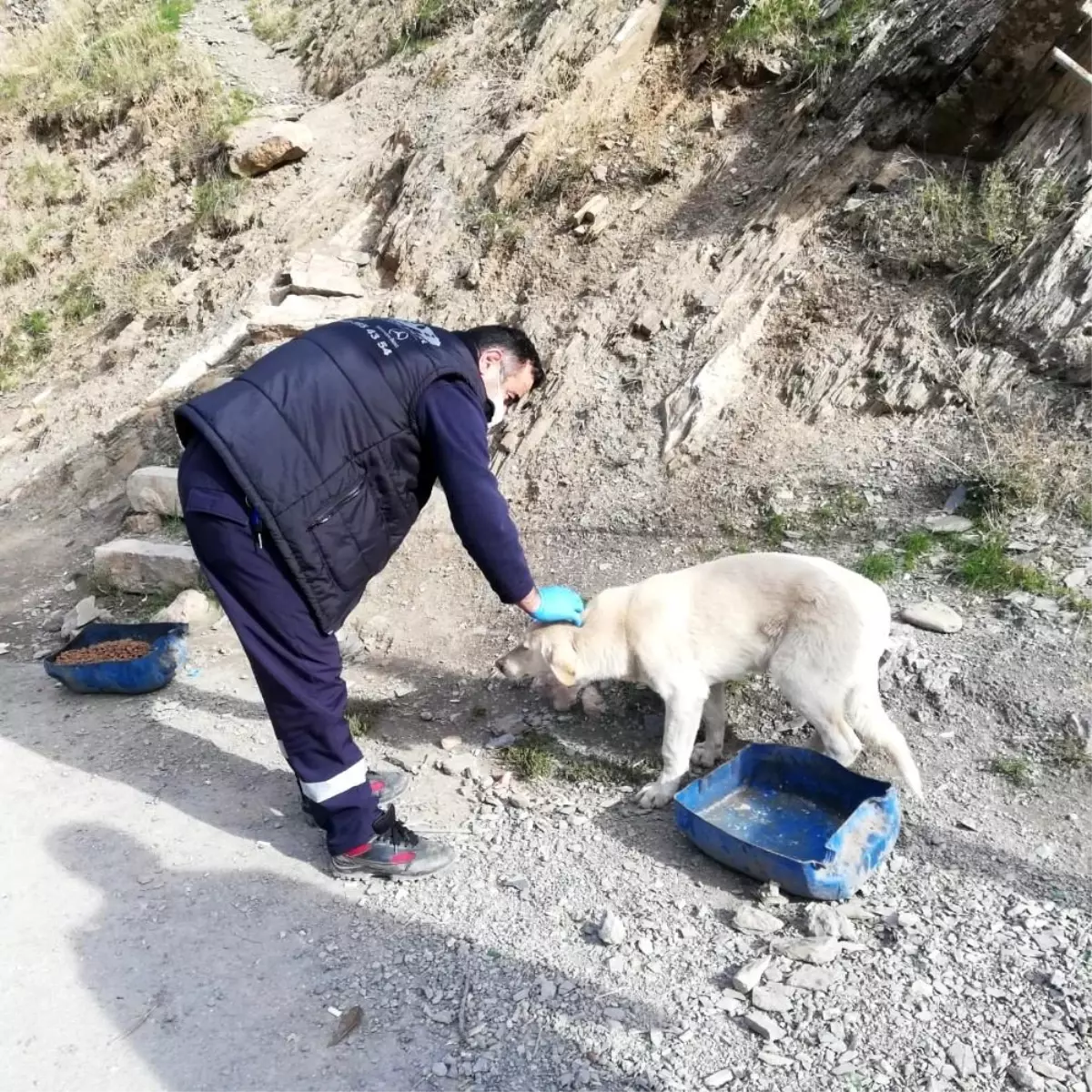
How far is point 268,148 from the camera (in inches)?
419

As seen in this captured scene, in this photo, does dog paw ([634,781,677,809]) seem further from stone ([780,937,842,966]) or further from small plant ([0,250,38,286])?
small plant ([0,250,38,286])

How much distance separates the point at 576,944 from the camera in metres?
3.40

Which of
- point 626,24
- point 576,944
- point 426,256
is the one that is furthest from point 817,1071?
point 626,24

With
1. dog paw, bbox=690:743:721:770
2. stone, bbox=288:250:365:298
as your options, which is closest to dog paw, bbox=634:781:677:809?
dog paw, bbox=690:743:721:770

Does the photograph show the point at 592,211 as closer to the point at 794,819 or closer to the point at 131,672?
the point at 131,672

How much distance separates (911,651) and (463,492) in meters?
2.49

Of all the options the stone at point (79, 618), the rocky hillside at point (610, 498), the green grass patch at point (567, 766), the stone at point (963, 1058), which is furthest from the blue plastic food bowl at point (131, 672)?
the stone at point (963, 1058)

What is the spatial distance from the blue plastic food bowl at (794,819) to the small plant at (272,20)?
1353 cm

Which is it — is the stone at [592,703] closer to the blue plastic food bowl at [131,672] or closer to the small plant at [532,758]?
the small plant at [532,758]

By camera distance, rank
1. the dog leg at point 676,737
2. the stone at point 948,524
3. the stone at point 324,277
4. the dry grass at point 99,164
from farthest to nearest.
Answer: the dry grass at point 99,164 → the stone at point 324,277 → the stone at point 948,524 → the dog leg at point 676,737

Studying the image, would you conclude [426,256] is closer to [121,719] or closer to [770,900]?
[121,719]

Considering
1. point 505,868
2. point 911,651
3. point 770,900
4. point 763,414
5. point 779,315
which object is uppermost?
point 779,315

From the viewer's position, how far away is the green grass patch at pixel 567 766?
4430 millimetres

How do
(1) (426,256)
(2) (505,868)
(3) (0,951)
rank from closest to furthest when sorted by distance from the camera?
(3) (0,951) → (2) (505,868) → (1) (426,256)
